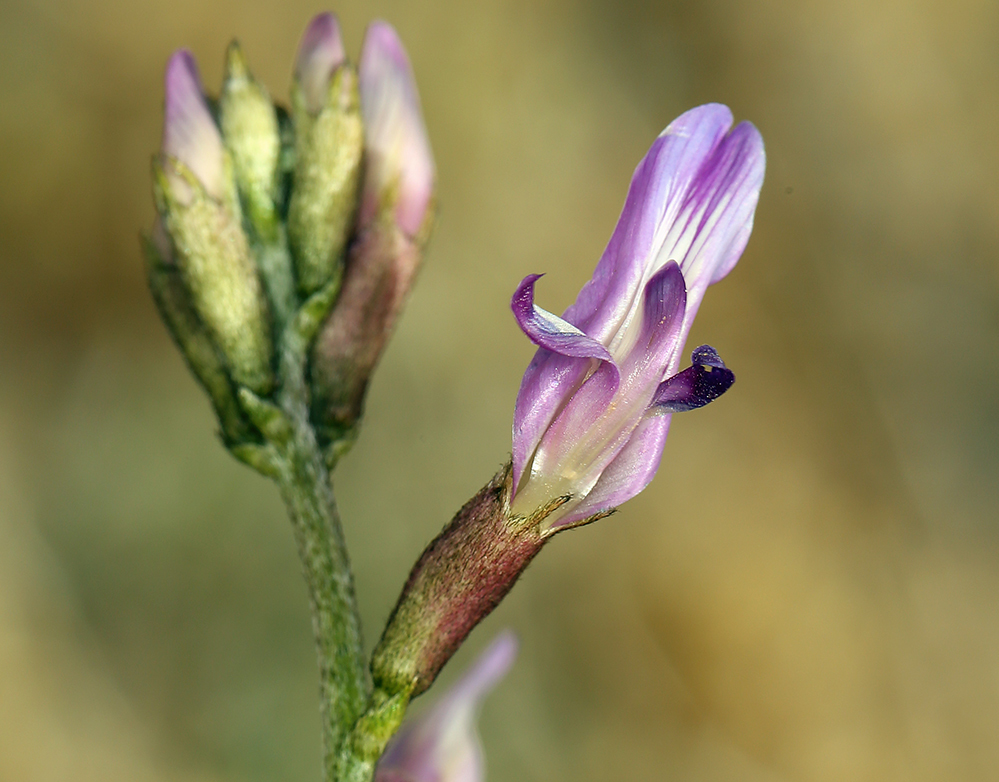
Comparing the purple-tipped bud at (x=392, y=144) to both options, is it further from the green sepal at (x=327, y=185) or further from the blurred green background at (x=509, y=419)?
the blurred green background at (x=509, y=419)

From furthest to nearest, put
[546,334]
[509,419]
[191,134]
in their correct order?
[509,419] < [191,134] < [546,334]

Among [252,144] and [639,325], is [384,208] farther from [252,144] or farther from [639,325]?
[639,325]

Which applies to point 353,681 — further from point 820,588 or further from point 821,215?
point 821,215

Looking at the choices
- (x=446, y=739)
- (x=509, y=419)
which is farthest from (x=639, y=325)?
(x=509, y=419)

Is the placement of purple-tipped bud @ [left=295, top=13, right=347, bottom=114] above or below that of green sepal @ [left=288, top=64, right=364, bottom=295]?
above

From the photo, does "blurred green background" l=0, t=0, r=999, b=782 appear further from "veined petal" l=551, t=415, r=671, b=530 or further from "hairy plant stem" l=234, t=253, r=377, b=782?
"veined petal" l=551, t=415, r=671, b=530

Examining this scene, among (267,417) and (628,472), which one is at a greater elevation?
(267,417)

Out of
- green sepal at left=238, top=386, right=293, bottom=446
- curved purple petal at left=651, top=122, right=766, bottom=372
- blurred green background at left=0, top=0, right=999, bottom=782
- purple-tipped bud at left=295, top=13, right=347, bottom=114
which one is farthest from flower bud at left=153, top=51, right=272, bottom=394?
blurred green background at left=0, top=0, right=999, bottom=782
